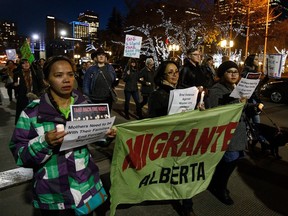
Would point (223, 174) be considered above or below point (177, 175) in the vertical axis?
below

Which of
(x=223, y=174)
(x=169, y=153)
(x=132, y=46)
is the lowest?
(x=223, y=174)

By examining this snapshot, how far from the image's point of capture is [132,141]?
269 cm

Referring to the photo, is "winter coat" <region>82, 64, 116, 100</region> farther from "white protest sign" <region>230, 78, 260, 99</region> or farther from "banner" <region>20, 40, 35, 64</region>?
"white protest sign" <region>230, 78, 260, 99</region>

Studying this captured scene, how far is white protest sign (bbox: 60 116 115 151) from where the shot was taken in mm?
1880

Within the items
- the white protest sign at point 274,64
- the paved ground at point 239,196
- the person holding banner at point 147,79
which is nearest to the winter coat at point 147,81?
the person holding banner at point 147,79

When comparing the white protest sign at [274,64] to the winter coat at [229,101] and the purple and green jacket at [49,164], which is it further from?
the purple and green jacket at [49,164]

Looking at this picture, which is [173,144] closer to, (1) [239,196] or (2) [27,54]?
(1) [239,196]

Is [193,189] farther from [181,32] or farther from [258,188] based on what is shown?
[181,32]

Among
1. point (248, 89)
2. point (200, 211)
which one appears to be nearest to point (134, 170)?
point (200, 211)

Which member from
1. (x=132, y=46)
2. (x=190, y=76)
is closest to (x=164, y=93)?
(x=190, y=76)

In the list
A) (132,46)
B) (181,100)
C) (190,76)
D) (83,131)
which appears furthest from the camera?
(132,46)

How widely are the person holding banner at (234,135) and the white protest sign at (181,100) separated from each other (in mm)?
630

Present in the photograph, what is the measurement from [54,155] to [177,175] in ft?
4.78

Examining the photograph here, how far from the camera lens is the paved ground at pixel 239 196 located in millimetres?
3617
